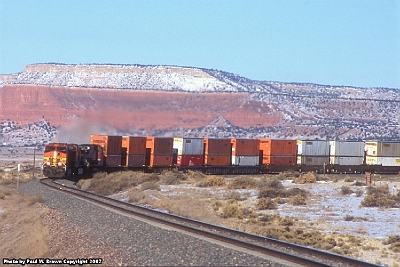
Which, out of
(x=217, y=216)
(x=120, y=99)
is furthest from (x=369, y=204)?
(x=120, y=99)

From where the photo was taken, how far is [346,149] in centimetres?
6216

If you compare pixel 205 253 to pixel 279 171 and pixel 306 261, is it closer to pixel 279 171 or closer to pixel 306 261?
pixel 306 261

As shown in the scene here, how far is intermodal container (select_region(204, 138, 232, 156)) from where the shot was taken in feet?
186

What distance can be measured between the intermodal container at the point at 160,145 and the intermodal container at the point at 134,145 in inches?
34.4

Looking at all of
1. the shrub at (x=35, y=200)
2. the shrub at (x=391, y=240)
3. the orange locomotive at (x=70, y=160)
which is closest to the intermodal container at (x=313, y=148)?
the orange locomotive at (x=70, y=160)

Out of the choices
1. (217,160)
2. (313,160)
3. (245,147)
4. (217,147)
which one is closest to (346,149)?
(313,160)

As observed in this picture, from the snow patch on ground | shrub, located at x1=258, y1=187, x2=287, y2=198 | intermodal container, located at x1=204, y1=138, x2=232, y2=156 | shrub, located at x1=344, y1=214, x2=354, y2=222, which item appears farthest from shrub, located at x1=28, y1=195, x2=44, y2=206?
intermodal container, located at x1=204, y1=138, x2=232, y2=156

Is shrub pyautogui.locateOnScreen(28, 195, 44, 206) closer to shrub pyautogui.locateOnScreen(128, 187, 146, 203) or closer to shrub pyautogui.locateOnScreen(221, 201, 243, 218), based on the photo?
shrub pyautogui.locateOnScreen(128, 187, 146, 203)

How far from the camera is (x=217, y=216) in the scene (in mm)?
28172

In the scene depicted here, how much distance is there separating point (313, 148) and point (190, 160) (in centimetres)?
1264

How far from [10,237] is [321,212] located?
14134 millimetres

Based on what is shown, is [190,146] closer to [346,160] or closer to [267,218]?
[346,160]

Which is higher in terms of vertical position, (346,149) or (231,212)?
(346,149)

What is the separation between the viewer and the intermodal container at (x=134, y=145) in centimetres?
5191
